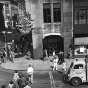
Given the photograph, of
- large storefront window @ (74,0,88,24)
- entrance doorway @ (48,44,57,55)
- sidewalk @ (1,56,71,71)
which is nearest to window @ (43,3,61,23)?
large storefront window @ (74,0,88,24)

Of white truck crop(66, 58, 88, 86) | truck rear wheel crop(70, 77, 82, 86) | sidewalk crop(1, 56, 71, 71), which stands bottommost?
sidewalk crop(1, 56, 71, 71)

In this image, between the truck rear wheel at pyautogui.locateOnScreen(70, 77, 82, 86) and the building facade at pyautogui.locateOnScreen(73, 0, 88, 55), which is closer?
the truck rear wheel at pyautogui.locateOnScreen(70, 77, 82, 86)

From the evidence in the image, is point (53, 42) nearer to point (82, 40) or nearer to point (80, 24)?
point (82, 40)

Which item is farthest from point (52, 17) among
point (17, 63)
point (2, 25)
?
point (2, 25)

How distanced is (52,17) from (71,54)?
229 inches

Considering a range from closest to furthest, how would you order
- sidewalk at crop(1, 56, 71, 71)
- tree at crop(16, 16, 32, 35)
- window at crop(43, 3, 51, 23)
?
sidewalk at crop(1, 56, 71, 71) < tree at crop(16, 16, 32, 35) < window at crop(43, 3, 51, 23)

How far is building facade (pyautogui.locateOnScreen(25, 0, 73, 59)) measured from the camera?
3011 centimetres

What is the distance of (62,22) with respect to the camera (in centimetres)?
3045

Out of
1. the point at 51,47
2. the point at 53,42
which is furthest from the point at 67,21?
the point at 51,47

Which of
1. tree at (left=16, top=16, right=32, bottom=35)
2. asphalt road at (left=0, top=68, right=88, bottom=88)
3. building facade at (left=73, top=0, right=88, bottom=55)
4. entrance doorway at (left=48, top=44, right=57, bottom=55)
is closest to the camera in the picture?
asphalt road at (left=0, top=68, right=88, bottom=88)

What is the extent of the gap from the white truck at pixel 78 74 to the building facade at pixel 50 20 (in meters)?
11.4

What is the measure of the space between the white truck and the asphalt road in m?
0.52

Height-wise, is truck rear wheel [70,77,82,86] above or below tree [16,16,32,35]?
below

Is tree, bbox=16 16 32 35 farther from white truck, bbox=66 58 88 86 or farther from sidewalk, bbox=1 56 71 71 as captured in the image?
white truck, bbox=66 58 88 86
